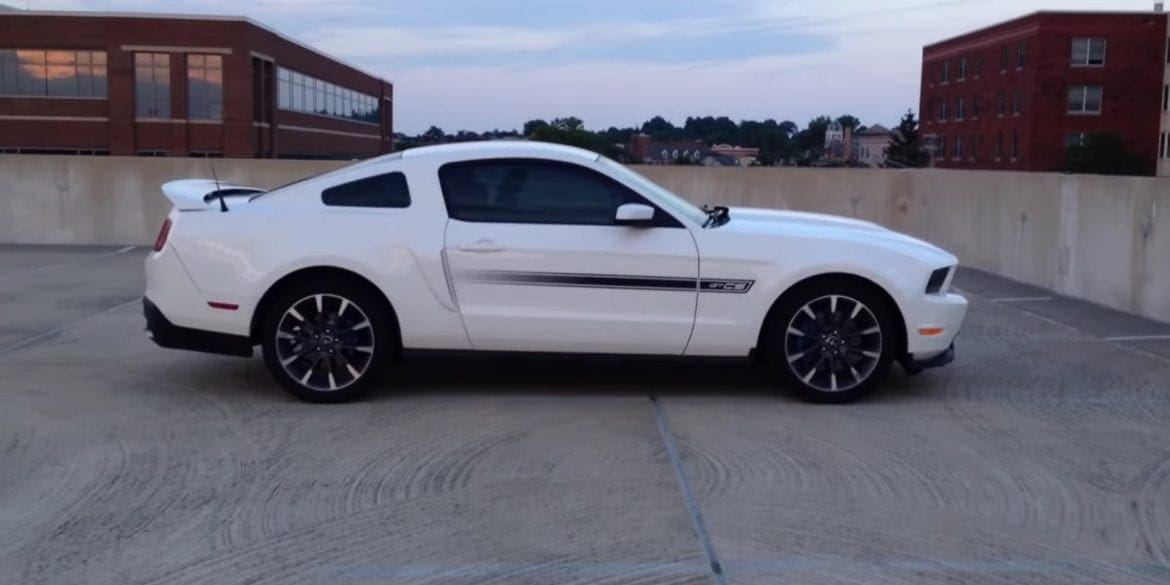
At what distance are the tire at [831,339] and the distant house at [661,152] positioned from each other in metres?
11.7

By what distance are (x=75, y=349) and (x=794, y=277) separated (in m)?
5.20

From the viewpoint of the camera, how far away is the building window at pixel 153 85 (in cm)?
6425

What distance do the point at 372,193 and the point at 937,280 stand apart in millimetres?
3471

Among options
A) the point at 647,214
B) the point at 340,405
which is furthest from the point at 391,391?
the point at 647,214

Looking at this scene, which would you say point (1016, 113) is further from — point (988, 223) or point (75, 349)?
point (75, 349)

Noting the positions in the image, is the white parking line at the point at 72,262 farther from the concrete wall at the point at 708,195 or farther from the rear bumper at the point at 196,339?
the rear bumper at the point at 196,339

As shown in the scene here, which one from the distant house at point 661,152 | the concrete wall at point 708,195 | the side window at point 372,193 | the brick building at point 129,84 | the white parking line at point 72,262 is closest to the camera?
the side window at point 372,193

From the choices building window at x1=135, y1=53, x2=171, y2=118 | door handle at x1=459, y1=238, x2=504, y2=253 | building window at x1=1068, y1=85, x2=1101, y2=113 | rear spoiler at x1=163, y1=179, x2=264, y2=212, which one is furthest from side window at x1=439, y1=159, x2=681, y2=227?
building window at x1=1068, y1=85, x2=1101, y2=113

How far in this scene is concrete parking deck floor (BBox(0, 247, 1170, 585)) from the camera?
5.38 m

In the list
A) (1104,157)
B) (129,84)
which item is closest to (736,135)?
(1104,157)

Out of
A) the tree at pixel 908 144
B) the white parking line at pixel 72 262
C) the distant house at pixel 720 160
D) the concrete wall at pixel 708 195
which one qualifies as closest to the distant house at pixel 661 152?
the distant house at pixel 720 160

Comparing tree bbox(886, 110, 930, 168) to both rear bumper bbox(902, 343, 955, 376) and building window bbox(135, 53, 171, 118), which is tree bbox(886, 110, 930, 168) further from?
rear bumper bbox(902, 343, 955, 376)

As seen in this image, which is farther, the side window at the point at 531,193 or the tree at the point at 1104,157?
the tree at the point at 1104,157

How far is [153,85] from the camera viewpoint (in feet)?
212
